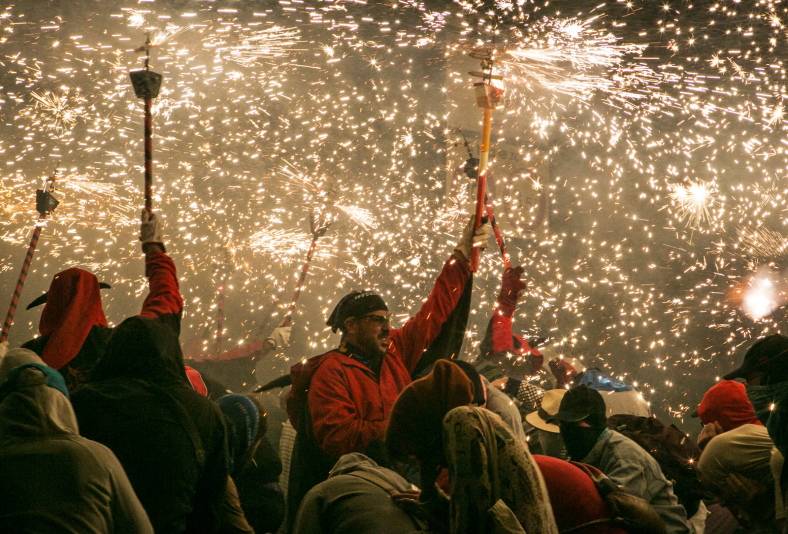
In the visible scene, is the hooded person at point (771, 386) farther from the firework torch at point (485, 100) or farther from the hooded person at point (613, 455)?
the firework torch at point (485, 100)

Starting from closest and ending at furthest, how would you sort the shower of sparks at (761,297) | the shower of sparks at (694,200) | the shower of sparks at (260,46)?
the shower of sparks at (260,46) → the shower of sparks at (761,297) → the shower of sparks at (694,200)

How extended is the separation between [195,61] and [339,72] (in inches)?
84.1

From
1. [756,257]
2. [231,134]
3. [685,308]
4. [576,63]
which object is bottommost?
[685,308]

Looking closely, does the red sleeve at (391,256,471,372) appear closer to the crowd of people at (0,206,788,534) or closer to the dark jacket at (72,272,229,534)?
the crowd of people at (0,206,788,534)

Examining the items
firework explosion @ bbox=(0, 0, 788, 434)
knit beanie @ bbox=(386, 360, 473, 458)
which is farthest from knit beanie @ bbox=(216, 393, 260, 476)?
firework explosion @ bbox=(0, 0, 788, 434)

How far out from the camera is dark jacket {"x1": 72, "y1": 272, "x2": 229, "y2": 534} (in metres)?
2.09

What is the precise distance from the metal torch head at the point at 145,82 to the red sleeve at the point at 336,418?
203 centimetres

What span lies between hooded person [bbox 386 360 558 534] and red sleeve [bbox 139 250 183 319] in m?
1.83


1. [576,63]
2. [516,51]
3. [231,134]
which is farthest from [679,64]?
[231,134]

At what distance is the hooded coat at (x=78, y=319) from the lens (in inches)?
121

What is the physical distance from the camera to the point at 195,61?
9500 mm

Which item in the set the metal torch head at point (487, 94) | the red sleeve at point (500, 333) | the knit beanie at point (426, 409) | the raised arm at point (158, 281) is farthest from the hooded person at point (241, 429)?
the red sleeve at point (500, 333)

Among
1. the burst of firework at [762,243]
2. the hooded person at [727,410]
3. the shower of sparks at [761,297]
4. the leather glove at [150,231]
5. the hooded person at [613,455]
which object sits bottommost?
the shower of sparks at [761,297]

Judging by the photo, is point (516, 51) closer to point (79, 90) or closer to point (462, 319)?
point (462, 319)
